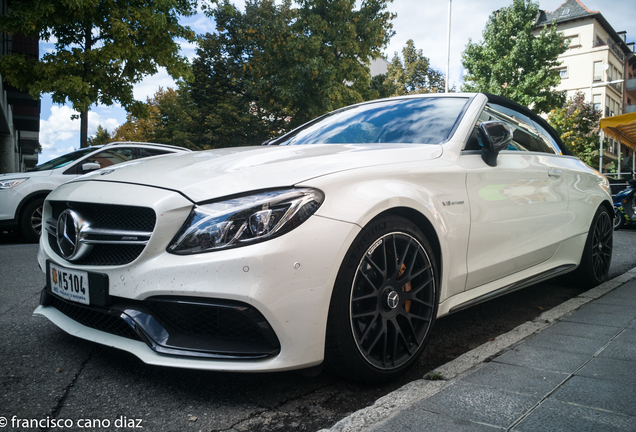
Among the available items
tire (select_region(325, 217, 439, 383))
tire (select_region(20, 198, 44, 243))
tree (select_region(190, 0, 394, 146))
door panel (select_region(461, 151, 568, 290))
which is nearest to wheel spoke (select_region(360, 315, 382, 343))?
A: tire (select_region(325, 217, 439, 383))

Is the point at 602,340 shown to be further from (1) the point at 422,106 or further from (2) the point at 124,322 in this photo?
(2) the point at 124,322

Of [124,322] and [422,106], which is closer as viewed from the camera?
[124,322]

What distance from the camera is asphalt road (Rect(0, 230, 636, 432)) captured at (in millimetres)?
1858

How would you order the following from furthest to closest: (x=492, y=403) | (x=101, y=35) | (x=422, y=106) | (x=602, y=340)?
(x=101, y=35) → (x=422, y=106) → (x=602, y=340) → (x=492, y=403)

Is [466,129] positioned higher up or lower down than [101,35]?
lower down

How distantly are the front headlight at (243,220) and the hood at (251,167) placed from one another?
0.19ft

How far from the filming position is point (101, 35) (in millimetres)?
12320

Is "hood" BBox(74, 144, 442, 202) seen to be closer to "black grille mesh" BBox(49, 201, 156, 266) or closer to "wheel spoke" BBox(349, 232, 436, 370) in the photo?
"black grille mesh" BBox(49, 201, 156, 266)

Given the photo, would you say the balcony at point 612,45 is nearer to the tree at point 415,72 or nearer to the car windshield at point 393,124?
the tree at point 415,72

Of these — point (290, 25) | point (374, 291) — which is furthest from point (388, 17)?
point (374, 291)

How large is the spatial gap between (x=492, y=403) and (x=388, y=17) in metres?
21.1

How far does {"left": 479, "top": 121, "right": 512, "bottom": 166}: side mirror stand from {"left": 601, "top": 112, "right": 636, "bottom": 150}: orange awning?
42.7ft

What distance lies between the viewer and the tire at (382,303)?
2033 millimetres

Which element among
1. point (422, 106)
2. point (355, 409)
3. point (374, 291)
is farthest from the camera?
point (422, 106)
